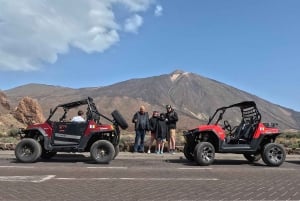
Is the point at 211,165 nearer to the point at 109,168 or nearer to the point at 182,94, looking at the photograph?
the point at 109,168

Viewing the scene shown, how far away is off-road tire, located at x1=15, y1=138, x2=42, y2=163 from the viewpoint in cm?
1631

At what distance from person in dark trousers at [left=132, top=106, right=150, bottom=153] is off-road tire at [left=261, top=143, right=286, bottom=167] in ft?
16.7

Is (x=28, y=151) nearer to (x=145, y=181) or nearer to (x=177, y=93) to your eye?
(x=145, y=181)

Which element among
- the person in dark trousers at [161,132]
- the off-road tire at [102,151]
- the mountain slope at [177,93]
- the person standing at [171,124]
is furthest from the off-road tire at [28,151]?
the mountain slope at [177,93]

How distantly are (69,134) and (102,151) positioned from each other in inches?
47.0

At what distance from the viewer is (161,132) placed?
19.8 meters

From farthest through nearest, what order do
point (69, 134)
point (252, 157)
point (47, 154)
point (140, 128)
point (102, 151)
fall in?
point (140, 128) < point (252, 157) < point (47, 154) < point (69, 134) < point (102, 151)

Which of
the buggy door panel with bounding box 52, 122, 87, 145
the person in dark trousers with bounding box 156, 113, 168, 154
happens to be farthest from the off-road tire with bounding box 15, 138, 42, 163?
the person in dark trousers with bounding box 156, 113, 168, 154

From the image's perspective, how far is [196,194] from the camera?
10312mm

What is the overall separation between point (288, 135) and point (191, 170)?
1817cm

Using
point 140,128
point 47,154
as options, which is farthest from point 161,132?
point 47,154

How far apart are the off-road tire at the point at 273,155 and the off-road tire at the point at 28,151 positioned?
6817 millimetres

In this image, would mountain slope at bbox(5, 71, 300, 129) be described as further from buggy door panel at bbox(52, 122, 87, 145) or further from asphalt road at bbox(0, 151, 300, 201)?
asphalt road at bbox(0, 151, 300, 201)

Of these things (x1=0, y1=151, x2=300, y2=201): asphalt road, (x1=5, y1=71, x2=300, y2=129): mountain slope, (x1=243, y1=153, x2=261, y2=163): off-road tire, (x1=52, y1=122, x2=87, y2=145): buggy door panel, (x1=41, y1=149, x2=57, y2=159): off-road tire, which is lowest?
(x1=0, y1=151, x2=300, y2=201): asphalt road
